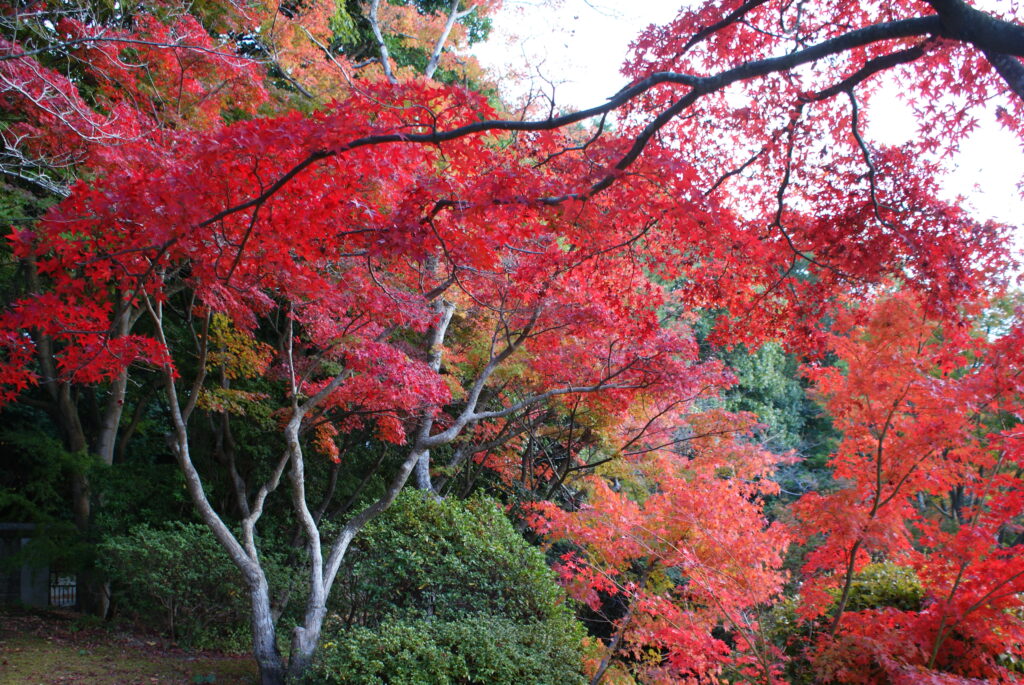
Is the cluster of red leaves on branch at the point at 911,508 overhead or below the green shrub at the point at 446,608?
overhead

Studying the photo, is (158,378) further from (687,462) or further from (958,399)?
(958,399)

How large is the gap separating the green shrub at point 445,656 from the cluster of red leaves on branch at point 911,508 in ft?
6.23

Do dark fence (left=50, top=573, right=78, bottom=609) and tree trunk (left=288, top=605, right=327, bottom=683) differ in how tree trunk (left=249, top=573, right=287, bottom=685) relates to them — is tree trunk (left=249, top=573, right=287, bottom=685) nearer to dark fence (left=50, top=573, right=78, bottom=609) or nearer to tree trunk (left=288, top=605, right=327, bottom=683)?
tree trunk (left=288, top=605, right=327, bottom=683)

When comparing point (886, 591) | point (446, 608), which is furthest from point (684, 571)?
point (446, 608)

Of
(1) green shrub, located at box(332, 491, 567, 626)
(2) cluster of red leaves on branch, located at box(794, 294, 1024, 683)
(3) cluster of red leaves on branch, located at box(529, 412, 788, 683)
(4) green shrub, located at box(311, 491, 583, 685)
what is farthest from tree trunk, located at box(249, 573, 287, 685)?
(2) cluster of red leaves on branch, located at box(794, 294, 1024, 683)

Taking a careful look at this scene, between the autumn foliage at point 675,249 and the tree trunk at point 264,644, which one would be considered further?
the tree trunk at point 264,644

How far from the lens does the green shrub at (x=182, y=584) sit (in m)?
6.64

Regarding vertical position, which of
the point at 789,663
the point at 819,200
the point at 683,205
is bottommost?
the point at 789,663

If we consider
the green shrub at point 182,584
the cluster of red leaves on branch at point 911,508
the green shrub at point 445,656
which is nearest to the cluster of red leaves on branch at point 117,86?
the green shrub at point 182,584

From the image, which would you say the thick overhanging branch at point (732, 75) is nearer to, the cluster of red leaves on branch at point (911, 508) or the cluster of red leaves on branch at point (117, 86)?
the cluster of red leaves on branch at point (911, 508)

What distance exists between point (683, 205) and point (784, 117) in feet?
2.58

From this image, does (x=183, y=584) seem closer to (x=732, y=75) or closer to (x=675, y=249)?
(x=675, y=249)

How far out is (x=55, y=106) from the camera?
17.2 feet

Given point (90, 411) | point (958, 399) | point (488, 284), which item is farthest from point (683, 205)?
point (90, 411)
